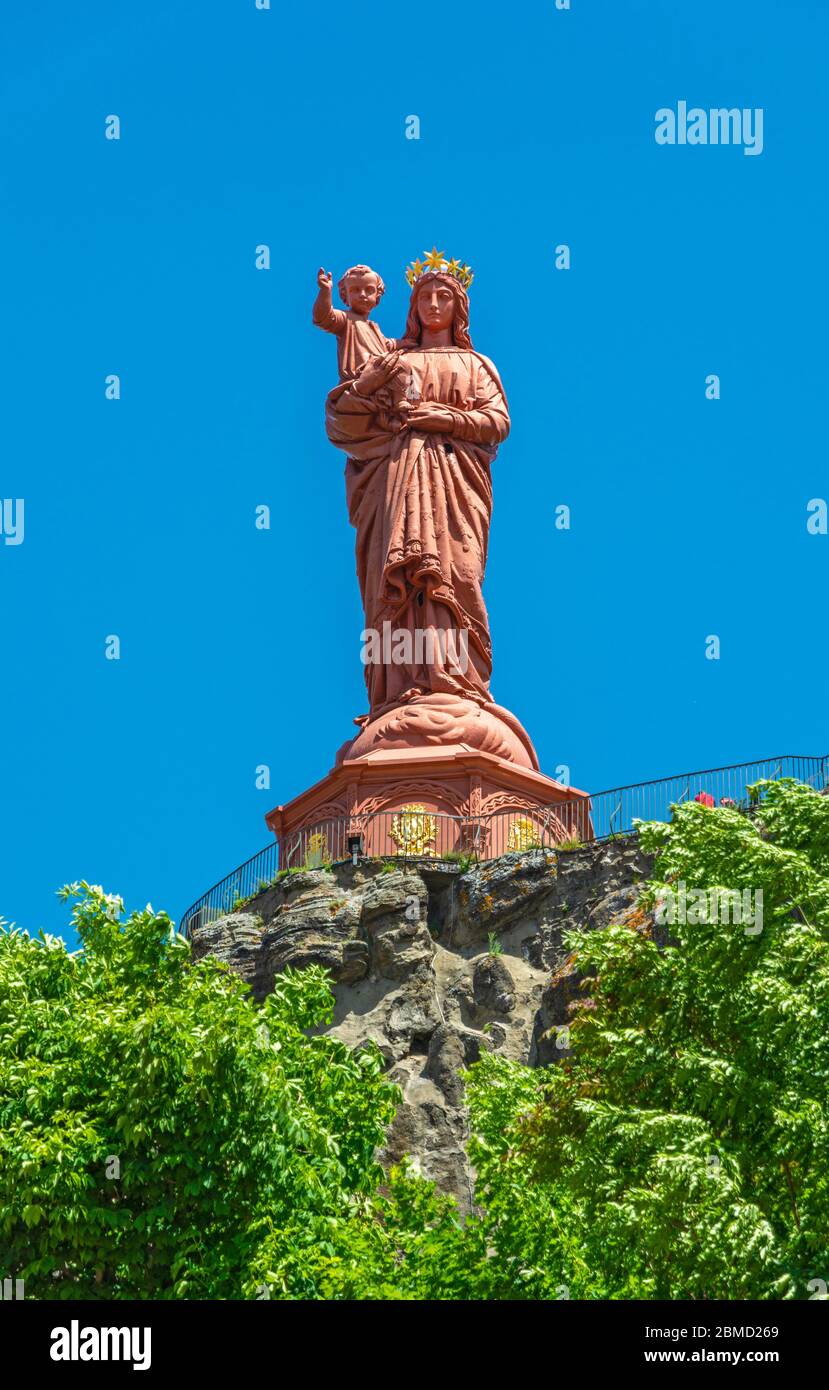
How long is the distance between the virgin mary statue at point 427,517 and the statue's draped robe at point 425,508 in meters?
0.03

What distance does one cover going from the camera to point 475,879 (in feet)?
142

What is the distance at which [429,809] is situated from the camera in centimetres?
4531

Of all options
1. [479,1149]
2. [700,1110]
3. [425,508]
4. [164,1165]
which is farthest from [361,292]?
[700,1110]

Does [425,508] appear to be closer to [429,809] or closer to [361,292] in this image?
[361,292]

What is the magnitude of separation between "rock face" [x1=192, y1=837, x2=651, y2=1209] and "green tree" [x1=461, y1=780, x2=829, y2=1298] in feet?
29.5

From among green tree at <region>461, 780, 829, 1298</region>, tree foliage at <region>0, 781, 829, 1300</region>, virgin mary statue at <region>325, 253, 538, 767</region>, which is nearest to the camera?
green tree at <region>461, 780, 829, 1298</region>

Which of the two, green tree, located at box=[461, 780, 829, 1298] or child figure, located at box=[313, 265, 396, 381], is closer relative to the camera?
green tree, located at box=[461, 780, 829, 1298]

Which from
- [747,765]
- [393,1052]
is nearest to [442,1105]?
[393,1052]

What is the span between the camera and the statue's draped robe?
4897 cm

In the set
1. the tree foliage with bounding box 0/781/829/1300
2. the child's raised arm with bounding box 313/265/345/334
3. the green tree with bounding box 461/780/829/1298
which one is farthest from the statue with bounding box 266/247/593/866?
the green tree with bounding box 461/780/829/1298

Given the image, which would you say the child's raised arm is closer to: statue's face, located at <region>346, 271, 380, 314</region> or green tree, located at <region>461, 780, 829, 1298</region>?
statue's face, located at <region>346, 271, 380, 314</region>
